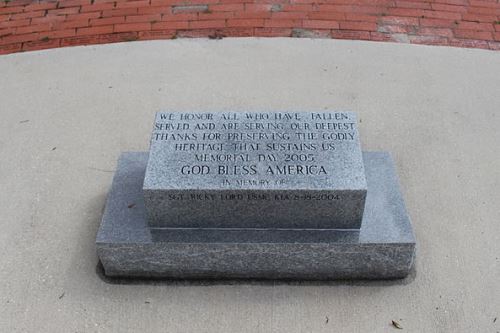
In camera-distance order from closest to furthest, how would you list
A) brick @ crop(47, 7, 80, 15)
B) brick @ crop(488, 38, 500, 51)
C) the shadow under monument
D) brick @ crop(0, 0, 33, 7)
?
the shadow under monument
brick @ crop(488, 38, 500, 51)
brick @ crop(47, 7, 80, 15)
brick @ crop(0, 0, 33, 7)

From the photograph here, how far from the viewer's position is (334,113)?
3.92 meters

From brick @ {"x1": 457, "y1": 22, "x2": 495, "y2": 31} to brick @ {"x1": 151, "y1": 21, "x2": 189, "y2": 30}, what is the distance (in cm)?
278

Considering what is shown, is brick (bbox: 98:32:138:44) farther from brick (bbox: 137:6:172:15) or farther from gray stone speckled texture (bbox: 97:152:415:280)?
gray stone speckled texture (bbox: 97:152:415:280)

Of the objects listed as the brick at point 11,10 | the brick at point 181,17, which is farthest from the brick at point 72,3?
the brick at point 181,17

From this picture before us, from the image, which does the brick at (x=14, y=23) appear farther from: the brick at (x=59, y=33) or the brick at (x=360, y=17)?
the brick at (x=360, y=17)

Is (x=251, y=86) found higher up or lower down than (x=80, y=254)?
higher up

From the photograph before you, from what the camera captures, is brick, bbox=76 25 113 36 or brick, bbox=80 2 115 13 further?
brick, bbox=80 2 115 13

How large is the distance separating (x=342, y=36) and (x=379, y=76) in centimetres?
71

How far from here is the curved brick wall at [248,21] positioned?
597 centimetres

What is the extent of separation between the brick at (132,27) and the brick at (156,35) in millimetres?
71

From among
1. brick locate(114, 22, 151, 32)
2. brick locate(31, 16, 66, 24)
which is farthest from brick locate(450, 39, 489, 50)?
brick locate(31, 16, 66, 24)

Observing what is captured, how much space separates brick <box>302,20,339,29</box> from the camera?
237 inches

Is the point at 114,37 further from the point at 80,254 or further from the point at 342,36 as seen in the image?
the point at 80,254

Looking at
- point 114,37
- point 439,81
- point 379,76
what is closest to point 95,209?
point 114,37
